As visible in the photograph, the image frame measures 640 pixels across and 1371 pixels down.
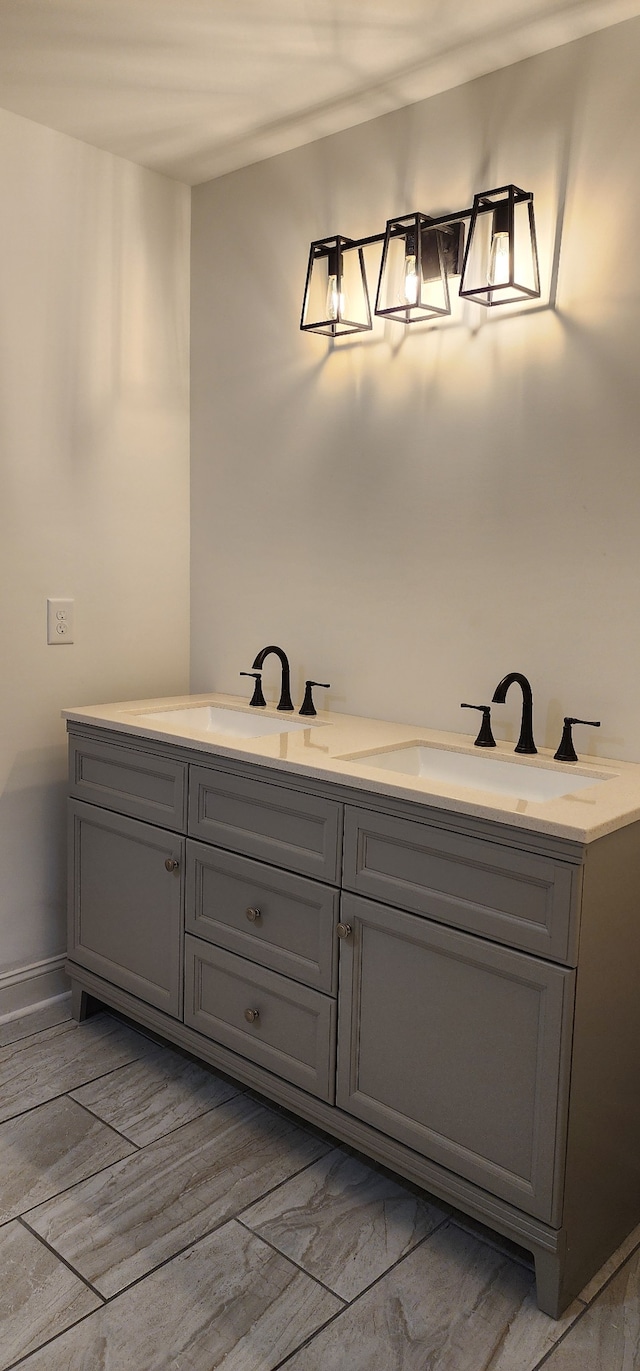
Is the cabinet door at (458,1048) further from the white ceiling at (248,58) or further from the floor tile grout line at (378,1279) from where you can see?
the white ceiling at (248,58)

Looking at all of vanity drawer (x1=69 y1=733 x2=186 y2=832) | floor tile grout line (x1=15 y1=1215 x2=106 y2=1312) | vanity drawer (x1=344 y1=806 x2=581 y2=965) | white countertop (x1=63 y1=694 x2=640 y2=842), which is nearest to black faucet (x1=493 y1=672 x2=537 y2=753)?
white countertop (x1=63 y1=694 x2=640 y2=842)

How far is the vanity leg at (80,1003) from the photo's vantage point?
249cm

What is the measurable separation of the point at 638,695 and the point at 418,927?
66 centimetres

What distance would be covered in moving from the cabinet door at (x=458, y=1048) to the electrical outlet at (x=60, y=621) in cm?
122

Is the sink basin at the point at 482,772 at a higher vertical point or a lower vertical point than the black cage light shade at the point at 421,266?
lower

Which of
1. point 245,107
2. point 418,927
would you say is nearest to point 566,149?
point 245,107

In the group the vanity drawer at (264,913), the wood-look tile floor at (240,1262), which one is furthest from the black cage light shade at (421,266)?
the wood-look tile floor at (240,1262)

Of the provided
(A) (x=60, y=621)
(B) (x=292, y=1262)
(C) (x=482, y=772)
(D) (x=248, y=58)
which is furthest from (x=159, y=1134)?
(D) (x=248, y=58)

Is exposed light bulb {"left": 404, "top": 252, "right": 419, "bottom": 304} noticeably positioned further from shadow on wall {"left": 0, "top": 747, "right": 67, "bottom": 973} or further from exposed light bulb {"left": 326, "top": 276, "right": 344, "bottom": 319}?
shadow on wall {"left": 0, "top": 747, "right": 67, "bottom": 973}

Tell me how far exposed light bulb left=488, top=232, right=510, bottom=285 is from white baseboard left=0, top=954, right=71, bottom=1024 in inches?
81.2

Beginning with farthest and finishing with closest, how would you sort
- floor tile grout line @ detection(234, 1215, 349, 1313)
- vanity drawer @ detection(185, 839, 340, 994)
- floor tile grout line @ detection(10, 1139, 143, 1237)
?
vanity drawer @ detection(185, 839, 340, 994), floor tile grout line @ detection(10, 1139, 143, 1237), floor tile grout line @ detection(234, 1215, 349, 1313)

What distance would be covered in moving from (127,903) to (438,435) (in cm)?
136

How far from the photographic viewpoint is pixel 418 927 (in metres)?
1.67

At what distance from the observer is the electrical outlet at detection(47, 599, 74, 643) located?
2555 millimetres
